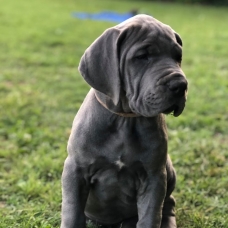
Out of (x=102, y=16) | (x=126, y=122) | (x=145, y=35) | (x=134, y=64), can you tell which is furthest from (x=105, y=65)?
(x=102, y=16)

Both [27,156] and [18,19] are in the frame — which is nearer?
[27,156]

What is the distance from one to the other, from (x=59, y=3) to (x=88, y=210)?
15275mm

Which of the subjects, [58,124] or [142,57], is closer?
[142,57]

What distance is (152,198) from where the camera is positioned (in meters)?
3.03

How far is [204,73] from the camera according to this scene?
8.12 metres

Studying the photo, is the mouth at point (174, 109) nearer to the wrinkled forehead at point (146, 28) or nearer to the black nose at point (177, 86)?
the black nose at point (177, 86)

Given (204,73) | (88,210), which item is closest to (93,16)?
(204,73)

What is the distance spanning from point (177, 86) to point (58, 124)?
10.4ft

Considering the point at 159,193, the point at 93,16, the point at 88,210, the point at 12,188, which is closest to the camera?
the point at 159,193

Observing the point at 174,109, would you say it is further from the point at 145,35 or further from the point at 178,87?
the point at 145,35

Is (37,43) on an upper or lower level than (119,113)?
lower

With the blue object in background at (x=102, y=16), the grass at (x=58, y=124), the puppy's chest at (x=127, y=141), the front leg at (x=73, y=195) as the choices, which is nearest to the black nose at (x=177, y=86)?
the puppy's chest at (x=127, y=141)

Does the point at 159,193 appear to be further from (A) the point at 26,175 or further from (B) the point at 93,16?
(B) the point at 93,16

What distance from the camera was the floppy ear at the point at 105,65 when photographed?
278 cm
